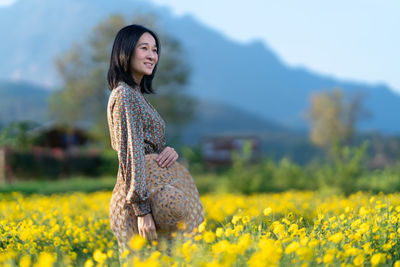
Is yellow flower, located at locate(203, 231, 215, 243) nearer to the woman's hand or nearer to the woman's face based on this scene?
the woman's hand

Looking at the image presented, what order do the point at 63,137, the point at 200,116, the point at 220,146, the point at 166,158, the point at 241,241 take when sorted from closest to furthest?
the point at 241,241, the point at 166,158, the point at 63,137, the point at 220,146, the point at 200,116

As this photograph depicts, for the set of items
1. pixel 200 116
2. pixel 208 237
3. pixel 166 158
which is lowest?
pixel 200 116

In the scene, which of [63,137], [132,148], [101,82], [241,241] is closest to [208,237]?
[241,241]

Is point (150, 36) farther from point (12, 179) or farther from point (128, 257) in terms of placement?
point (12, 179)

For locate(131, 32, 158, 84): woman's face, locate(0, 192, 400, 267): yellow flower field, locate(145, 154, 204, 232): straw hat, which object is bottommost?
locate(0, 192, 400, 267): yellow flower field

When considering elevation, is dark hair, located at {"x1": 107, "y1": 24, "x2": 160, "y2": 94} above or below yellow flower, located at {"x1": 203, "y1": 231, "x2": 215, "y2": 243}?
above

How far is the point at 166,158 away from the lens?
277 cm

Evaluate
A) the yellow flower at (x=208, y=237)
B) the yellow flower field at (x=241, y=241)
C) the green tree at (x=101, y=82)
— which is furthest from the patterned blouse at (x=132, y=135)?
the green tree at (x=101, y=82)

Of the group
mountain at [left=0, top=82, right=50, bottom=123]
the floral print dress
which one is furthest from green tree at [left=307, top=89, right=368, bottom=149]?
mountain at [left=0, top=82, right=50, bottom=123]

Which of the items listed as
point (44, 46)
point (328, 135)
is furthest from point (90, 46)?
point (44, 46)

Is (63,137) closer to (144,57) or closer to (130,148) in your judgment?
(144,57)

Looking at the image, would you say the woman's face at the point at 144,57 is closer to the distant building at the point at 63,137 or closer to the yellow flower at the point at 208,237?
the yellow flower at the point at 208,237

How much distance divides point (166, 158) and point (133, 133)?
32cm

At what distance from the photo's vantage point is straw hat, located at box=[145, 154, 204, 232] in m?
2.56
